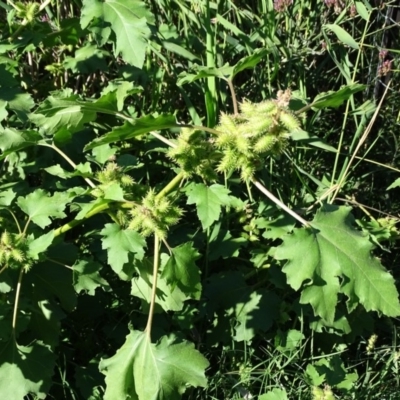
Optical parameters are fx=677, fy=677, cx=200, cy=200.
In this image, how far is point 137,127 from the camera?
1.80 meters

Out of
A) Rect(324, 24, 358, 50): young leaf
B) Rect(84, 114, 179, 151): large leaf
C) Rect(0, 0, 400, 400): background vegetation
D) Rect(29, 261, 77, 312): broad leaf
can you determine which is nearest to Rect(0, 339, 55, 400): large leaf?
Rect(0, 0, 400, 400): background vegetation

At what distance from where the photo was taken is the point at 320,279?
1896 millimetres

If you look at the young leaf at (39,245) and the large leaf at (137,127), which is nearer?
the large leaf at (137,127)

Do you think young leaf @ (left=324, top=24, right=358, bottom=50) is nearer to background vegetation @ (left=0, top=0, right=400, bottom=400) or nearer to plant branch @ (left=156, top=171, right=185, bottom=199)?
background vegetation @ (left=0, top=0, right=400, bottom=400)

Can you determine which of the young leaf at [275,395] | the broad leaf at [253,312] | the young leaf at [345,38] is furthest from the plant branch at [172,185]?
the young leaf at [345,38]

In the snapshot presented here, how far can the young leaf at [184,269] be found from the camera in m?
1.92

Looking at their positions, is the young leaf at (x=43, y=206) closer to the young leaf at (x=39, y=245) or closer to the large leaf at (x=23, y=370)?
the young leaf at (x=39, y=245)

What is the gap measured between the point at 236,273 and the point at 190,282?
552 millimetres

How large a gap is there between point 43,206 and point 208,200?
0.52 m

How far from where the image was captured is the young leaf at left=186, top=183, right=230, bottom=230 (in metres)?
1.84

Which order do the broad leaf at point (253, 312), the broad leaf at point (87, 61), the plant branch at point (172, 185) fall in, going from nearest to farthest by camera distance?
the plant branch at point (172, 185) → the broad leaf at point (253, 312) → the broad leaf at point (87, 61)

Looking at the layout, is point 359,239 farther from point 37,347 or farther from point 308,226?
point 37,347

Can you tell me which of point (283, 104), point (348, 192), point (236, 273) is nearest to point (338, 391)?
point (236, 273)

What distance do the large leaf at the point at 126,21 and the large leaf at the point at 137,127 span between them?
0.96 feet
